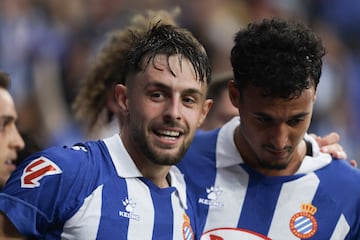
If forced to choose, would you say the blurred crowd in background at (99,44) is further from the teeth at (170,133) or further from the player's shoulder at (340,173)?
the teeth at (170,133)

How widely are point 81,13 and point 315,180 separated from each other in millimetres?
4486

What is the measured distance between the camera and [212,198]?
2832mm

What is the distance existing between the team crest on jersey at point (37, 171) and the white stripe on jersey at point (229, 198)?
67 centimetres

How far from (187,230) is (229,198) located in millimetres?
241

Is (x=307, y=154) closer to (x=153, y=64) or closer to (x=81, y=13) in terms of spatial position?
(x=153, y=64)

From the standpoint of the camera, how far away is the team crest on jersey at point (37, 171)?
7.84ft

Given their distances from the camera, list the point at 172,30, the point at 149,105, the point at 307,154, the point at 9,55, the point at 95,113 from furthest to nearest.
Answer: the point at 9,55 < the point at 95,113 < the point at 307,154 < the point at 172,30 < the point at 149,105

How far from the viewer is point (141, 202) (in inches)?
101

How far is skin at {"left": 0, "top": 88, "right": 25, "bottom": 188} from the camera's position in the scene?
10.8 ft

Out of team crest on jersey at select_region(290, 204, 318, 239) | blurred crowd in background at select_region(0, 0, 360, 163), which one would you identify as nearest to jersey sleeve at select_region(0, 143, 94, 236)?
team crest on jersey at select_region(290, 204, 318, 239)

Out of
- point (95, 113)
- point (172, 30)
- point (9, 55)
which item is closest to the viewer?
point (172, 30)

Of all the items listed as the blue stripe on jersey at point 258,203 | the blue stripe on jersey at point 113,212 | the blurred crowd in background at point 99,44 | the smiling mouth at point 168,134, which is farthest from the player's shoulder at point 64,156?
the blurred crowd in background at point 99,44

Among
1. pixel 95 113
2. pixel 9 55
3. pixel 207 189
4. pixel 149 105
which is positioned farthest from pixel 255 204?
pixel 9 55

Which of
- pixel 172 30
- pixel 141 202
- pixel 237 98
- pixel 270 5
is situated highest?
pixel 270 5
